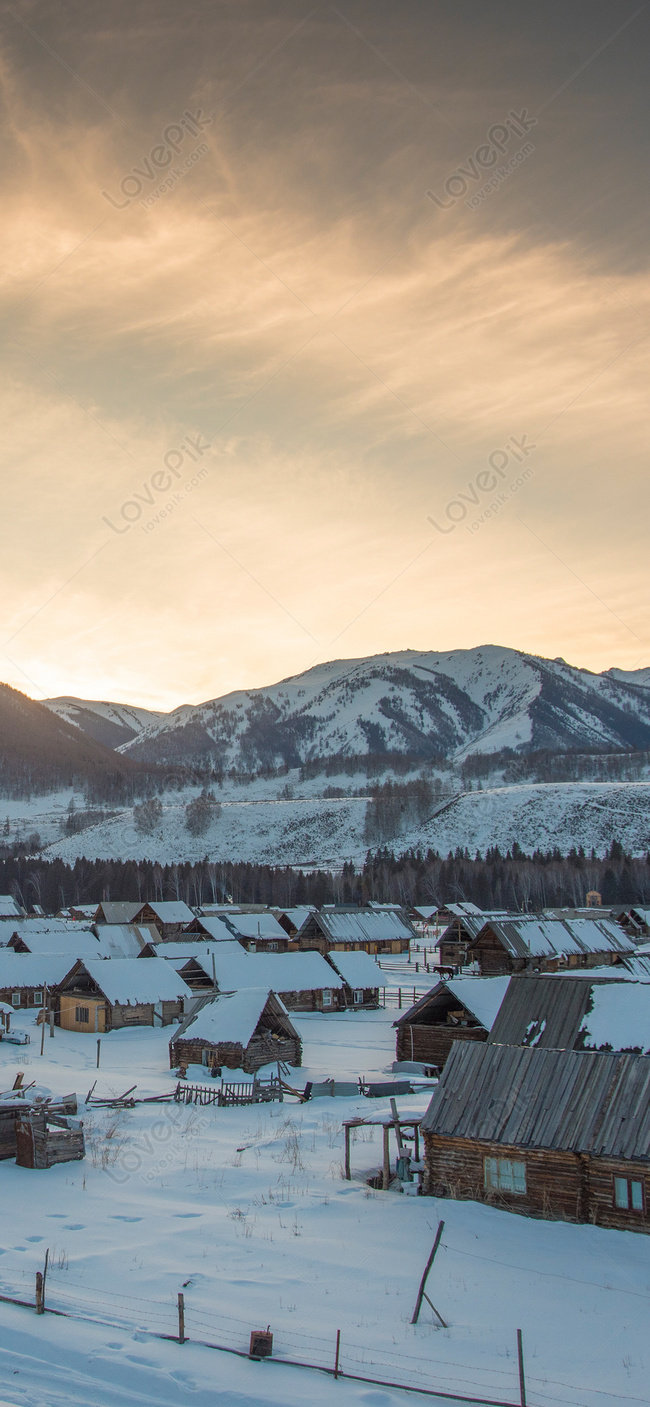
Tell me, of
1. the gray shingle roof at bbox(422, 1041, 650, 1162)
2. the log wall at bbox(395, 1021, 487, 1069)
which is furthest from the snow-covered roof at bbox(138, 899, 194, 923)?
the gray shingle roof at bbox(422, 1041, 650, 1162)

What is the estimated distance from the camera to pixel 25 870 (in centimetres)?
14588

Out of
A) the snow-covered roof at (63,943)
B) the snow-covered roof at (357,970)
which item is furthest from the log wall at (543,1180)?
the snow-covered roof at (63,943)

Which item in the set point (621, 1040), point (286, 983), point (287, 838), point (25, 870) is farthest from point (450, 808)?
point (621, 1040)

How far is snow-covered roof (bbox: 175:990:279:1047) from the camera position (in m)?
35.2

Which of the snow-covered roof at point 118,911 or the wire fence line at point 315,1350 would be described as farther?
the snow-covered roof at point 118,911

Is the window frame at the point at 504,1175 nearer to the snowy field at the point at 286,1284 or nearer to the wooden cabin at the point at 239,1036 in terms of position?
the snowy field at the point at 286,1284

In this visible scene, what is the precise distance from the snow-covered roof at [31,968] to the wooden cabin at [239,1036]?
1980 cm

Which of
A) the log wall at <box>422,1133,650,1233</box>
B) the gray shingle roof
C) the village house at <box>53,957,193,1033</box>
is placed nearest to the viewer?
the log wall at <box>422,1133,650,1233</box>

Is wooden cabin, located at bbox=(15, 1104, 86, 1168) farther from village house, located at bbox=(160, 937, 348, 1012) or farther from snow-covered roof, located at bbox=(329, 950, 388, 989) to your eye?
snow-covered roof, located at bbox=(329, 950, 388, 989)

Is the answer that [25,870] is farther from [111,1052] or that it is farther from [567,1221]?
[567,1221]

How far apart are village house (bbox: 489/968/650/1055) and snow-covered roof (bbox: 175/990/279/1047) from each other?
1398 centimetres

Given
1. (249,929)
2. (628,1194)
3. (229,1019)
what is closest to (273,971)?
(229,1019)

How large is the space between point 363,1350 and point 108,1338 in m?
3.68

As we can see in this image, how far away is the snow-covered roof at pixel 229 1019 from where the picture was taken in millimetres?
35250
